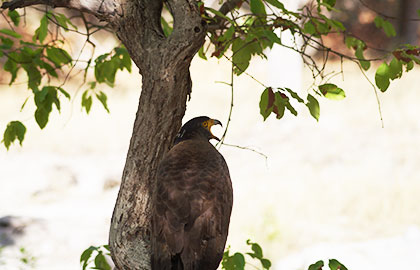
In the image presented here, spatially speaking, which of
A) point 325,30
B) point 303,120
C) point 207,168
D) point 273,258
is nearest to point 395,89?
point 303,120

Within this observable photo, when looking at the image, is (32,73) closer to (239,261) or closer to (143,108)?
(143,108)

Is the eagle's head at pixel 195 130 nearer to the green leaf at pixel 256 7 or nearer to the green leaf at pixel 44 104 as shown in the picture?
the green leaf at pixel 256 7

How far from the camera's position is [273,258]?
7.01 m

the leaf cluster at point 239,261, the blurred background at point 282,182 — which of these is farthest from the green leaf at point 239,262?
the blurred background at point 282,182

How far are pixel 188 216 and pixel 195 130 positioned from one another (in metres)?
0.56

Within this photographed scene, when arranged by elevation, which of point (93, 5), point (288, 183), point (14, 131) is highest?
point (288, 183)

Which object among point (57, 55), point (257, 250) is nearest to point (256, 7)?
point (257, 250)

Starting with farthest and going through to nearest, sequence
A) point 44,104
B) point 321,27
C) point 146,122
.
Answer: point 321,27 → point 44,104 → point 146,122

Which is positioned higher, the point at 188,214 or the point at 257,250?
the point at 257,250

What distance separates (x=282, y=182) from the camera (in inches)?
352

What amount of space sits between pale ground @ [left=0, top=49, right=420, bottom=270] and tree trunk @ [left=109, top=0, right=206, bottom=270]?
5.26 feet

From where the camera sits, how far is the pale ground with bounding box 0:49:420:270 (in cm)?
714

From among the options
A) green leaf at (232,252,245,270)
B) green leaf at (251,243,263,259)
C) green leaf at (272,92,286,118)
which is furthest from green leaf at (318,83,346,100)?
green leaf at (251,243,263,259)

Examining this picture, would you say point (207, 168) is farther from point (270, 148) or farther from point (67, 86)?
point (67, 86)
